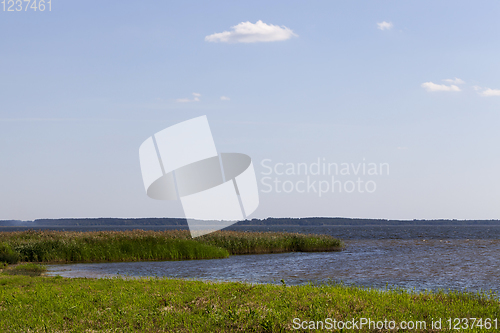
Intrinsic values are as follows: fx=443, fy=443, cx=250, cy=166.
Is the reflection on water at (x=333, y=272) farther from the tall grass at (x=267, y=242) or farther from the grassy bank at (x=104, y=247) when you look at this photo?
the tall grass at (x=267, y=242)

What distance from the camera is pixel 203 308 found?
1197cm

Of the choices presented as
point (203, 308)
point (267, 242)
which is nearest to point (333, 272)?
point (203, 308)

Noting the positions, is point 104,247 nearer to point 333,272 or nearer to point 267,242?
point 267,242

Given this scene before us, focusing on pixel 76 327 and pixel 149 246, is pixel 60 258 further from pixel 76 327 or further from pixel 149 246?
pixel 76 327

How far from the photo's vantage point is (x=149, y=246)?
37.6 meters

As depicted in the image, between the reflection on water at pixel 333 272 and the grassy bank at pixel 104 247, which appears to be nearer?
the reflection on water at pixel 333 272

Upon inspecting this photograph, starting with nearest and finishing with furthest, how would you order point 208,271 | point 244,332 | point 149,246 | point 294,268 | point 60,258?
point 244,332
point 208,271
point 294,268
point 60,258
point 149,246

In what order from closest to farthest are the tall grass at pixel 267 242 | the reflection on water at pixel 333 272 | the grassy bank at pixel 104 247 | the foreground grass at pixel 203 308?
the foreground grass at pixel 203 308, the reflection on water at pixel 333 272, the grassy bank at pixel 104 247, the tall grass at pixel 267 242

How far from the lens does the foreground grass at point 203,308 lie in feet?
34.9

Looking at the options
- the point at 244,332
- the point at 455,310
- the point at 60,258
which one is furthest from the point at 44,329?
the point at 60,258

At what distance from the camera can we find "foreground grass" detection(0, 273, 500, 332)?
10641 millimetres

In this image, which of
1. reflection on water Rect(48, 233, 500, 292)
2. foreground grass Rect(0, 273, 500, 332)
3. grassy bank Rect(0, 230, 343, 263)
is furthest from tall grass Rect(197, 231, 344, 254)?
foreground grass Rect(0, 273, 500, 332)

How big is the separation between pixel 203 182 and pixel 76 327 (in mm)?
15117

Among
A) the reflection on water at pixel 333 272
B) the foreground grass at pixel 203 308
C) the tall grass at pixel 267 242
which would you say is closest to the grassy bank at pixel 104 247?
the tall grass at pixel 267 242
